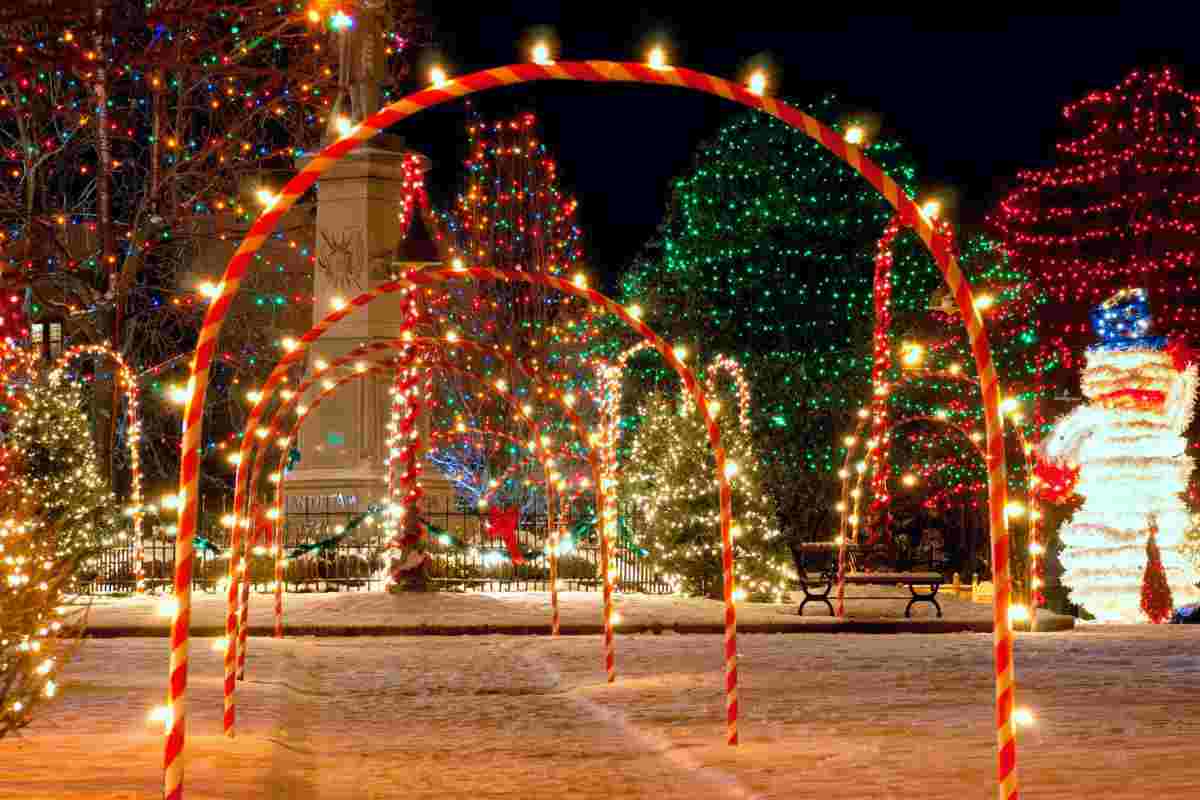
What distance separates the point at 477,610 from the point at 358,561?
5733 mm

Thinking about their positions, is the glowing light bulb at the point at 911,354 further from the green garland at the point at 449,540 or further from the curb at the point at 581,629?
the green garland at the point at 449,540

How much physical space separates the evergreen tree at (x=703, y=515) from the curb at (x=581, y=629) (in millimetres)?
3836

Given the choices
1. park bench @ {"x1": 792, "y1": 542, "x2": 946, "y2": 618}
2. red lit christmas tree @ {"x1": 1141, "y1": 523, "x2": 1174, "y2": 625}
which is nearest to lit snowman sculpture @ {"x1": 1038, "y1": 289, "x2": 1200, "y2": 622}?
red lit christmas tree @ {"x1": 1141, "y1": 523, "x2": 1174, "y2": 625}

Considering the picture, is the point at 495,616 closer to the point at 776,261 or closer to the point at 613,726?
the point at 613,726

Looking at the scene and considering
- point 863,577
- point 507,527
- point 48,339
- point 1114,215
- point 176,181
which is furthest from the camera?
point 48,339

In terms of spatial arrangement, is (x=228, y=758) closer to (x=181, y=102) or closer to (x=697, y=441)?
(x=697, y=441)

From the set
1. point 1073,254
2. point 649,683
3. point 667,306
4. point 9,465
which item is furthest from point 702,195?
point 649,683

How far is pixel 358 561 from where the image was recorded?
97.0ft

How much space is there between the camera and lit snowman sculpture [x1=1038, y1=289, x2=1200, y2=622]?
96.4ft

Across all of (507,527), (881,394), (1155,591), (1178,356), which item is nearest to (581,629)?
(507,527)

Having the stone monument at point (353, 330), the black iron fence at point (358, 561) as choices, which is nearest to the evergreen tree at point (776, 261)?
the black iron fence at point (358, 561)

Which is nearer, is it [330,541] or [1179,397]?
[330,541]

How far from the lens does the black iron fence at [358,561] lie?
28844mm

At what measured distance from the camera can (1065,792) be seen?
919 cm
